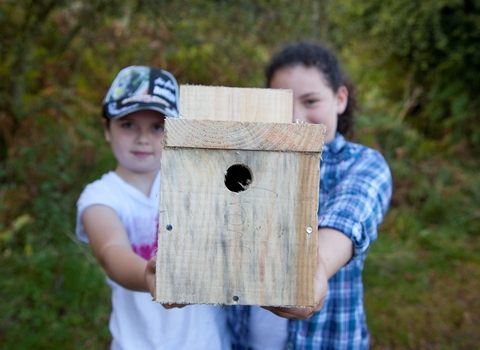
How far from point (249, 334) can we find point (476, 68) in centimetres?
680

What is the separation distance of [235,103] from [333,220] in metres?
0.53

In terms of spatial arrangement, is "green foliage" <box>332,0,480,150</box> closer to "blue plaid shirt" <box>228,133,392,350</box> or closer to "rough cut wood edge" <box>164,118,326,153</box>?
"blue plaid shirt" <box>228,133,392,350</box>

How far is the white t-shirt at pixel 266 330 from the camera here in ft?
5.94

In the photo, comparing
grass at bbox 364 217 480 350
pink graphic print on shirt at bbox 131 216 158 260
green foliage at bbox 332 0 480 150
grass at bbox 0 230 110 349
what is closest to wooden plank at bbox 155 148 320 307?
pink graphic print on shirt at bbox 131 216 158 260

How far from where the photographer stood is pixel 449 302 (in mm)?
4488

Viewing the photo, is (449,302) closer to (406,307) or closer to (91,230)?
(406,307)

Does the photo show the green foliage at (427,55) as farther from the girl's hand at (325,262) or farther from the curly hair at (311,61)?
the girl's hand at (325,262)

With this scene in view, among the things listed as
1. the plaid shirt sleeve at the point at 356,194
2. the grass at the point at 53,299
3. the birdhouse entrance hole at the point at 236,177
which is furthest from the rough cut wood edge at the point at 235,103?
the grass at the point at 53,299

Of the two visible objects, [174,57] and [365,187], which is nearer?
[365,187]

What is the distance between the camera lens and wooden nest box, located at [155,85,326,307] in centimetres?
120

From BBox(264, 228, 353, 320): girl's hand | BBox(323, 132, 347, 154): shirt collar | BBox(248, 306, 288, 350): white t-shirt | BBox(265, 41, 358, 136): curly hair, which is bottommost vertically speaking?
BBox(248, 306, 288, 350): white t-shirt

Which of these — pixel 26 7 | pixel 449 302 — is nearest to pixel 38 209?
pixel 26 7

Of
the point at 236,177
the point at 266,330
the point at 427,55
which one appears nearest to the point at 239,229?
the point at 236,177

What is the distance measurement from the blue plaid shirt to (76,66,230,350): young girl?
0.26m
